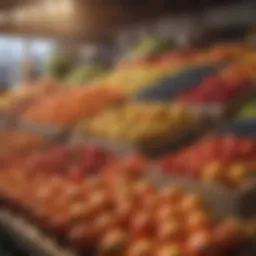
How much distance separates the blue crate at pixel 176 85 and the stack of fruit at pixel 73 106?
21 cm

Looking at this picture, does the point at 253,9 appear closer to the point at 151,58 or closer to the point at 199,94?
the point at 151,58

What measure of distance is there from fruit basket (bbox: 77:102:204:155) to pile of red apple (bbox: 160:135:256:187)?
0.28 m

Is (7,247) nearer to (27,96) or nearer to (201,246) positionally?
(201,246)

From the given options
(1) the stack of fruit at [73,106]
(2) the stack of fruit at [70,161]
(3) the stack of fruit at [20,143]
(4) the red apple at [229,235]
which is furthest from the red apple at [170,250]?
(1) the stack of fruit at [73,106]

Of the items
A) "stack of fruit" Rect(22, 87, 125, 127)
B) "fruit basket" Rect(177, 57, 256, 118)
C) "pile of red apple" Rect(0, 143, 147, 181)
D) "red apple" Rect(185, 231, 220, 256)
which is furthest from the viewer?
"stack of fruit" Rect(22, 87, 125, 127)

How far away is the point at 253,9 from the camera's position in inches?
161

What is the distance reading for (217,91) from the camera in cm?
300

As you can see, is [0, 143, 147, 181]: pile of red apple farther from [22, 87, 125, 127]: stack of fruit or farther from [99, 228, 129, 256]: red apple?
[99, 228, 129, 256]: red apple

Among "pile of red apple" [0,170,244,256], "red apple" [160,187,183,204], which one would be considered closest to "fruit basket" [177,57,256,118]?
"pile of red apple" [0,170,244,256]

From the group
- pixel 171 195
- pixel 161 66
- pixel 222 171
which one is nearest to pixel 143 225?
Answer: pixel 171 195

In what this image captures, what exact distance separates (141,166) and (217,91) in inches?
32.5

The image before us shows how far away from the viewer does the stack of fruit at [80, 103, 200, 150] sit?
2674mm

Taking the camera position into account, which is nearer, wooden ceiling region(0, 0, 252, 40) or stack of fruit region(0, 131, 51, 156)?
stack of fruit region(0, 131, 51, 156)

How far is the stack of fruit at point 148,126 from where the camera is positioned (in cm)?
267
